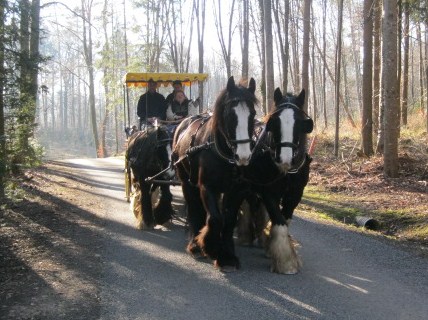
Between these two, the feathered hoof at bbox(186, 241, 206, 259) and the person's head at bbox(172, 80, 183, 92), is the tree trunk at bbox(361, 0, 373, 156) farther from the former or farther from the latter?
the feathered hoof at bbox(186, 241, 206, 259)

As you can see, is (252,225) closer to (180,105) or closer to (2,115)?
(180,105)

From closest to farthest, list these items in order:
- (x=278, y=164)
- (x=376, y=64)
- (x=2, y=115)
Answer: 1. (x=278, y=164)
2. (x=2, y=115)
3. (x=376, y=64)

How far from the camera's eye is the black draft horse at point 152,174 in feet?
26.5

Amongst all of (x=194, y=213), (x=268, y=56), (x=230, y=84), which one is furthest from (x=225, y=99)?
(x=268, y=56)

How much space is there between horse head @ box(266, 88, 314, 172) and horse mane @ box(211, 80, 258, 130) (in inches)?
12.2

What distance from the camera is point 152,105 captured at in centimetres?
1034

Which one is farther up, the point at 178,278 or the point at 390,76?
the point at 390,76

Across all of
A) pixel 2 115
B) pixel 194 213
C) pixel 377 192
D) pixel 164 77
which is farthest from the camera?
pixel 377 192

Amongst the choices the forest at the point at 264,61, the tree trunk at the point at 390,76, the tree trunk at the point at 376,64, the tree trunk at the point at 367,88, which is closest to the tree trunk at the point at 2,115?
the forest at the point at 264,61

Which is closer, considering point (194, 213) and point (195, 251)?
point (195, 251)

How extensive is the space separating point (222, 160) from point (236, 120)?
0.54m

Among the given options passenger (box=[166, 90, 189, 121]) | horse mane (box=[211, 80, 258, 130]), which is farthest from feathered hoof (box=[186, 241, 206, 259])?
passenger (box=[166, 90, 189, 121])

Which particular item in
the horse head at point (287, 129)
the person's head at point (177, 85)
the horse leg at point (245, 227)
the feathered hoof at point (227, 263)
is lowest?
the feathered hoof at point (227, 263)

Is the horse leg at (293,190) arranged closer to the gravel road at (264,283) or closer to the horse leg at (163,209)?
the gravel road at (264,283)
